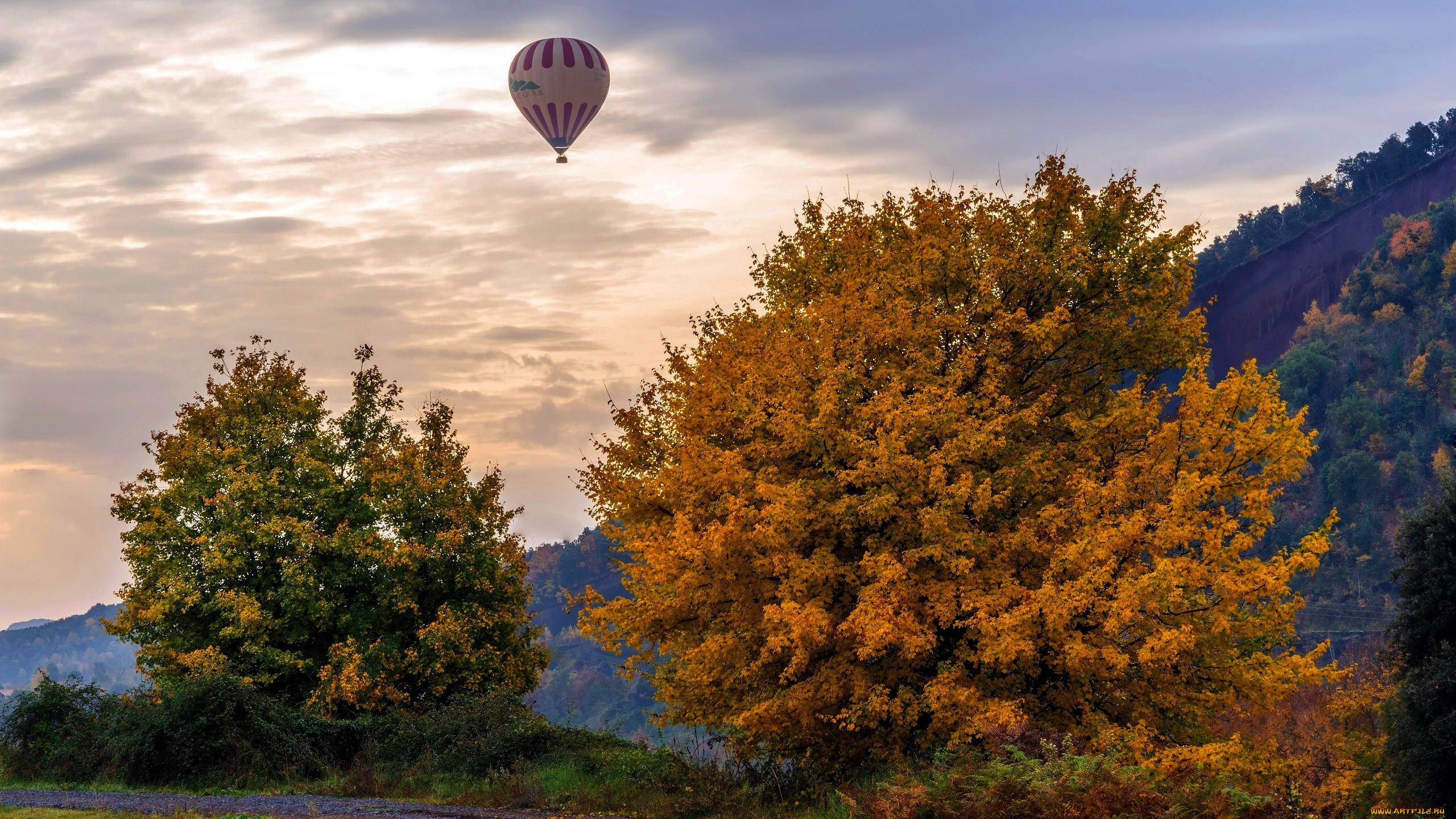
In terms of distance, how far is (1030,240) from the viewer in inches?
1157

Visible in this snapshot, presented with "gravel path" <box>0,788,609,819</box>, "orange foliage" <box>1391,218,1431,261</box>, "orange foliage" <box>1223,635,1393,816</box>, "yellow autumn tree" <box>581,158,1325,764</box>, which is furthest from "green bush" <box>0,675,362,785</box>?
"orange foliage" <box>1391,218,1431,261</box>

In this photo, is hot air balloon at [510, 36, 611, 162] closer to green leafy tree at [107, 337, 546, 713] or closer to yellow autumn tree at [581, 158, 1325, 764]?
green leafy tree at [107, 337, 546, 713]

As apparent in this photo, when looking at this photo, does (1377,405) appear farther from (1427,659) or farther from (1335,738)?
(1427,659)

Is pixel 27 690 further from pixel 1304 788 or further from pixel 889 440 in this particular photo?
pixel 1304 788

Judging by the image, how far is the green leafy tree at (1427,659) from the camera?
33.0 m

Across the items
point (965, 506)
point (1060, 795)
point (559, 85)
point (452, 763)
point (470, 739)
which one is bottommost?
point (452, 763)

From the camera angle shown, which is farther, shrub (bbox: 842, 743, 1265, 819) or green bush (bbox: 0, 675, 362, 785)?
green bush (bbox: 0, 675, 362, 785)

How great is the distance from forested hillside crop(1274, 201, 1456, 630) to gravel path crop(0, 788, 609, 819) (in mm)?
141528

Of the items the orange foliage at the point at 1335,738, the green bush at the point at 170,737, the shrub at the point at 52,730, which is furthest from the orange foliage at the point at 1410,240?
the shrub at the point at 52,730

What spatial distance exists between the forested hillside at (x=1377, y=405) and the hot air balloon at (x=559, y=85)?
121 m

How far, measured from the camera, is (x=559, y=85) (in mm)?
56125

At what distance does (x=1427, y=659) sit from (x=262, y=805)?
1211 inches

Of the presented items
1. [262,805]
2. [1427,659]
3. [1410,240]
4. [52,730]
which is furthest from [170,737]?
[1410,240]

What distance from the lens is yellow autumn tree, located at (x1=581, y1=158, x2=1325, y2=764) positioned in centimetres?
2316
